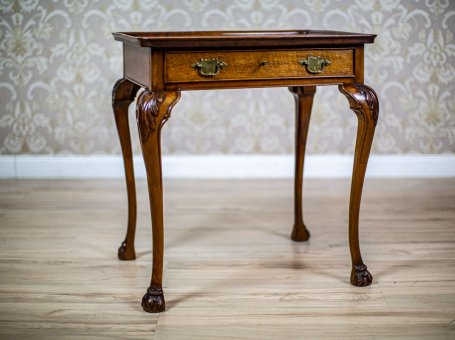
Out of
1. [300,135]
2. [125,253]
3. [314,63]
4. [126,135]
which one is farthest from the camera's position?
[300,135]

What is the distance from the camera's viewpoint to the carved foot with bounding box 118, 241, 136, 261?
253cm

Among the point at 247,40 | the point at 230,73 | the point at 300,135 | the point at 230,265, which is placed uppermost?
the point at 247,40

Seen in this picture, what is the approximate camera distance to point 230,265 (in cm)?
248

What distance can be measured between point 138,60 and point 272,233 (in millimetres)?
1100

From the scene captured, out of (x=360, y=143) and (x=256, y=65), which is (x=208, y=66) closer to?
(x=256, y=65)

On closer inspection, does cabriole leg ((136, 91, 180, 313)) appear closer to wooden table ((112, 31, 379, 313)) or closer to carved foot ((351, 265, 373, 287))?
wooden table ((112, 31, 379, 313))

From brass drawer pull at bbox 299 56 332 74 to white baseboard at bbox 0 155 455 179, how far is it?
1.70 meters

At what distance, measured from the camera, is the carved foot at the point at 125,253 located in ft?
8.29

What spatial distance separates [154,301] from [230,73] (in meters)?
0.76

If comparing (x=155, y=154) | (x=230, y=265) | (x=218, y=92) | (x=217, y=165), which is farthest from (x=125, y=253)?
(x=218, y=92)

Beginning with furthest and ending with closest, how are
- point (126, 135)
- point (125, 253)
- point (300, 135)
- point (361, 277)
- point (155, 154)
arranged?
point (300, 135) < point (125, 253) < point (126, 135) < point (361, 277) < point (155, 154)

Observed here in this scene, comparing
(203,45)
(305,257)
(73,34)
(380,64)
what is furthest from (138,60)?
(380,64)

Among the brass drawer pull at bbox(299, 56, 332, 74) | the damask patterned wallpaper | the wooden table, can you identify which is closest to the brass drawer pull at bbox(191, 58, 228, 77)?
the wooden table

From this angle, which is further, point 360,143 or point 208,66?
point 360,143
